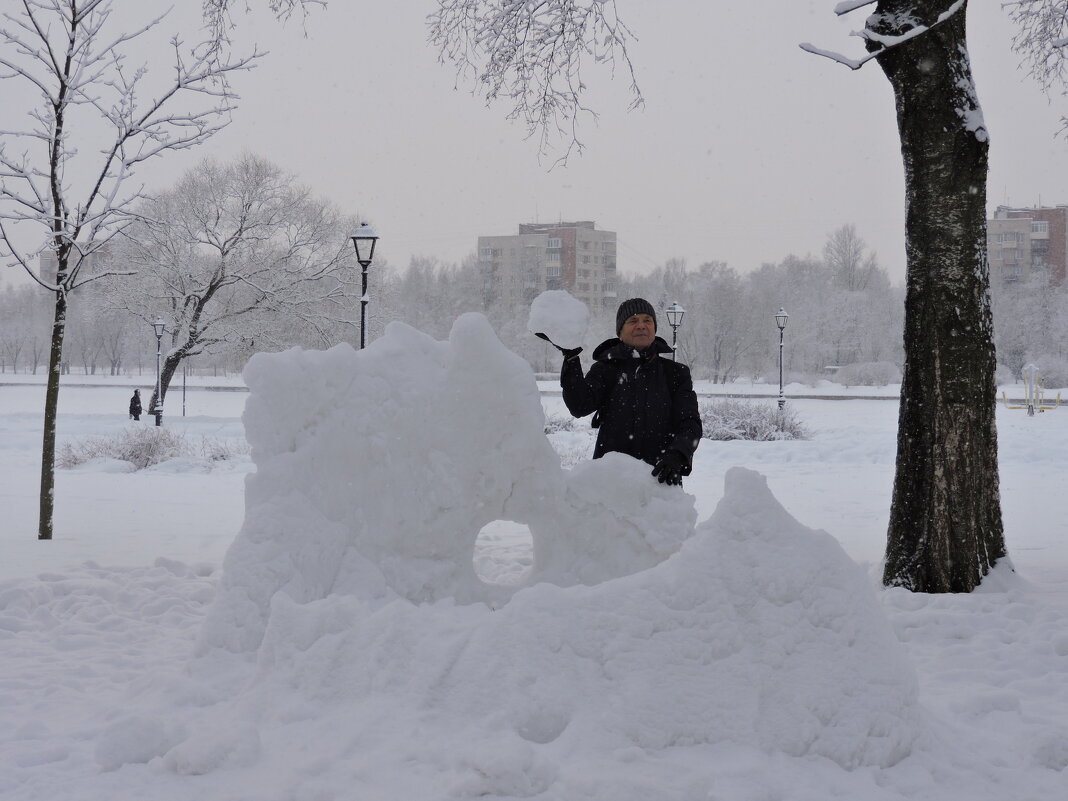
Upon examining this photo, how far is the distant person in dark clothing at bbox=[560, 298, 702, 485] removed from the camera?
202 inches

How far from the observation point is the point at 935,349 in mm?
5789

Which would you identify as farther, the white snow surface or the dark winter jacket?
the dark winter jacket

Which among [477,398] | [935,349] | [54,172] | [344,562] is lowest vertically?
[344,562]

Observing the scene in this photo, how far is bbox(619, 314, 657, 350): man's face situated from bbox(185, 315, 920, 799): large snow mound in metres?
1.11

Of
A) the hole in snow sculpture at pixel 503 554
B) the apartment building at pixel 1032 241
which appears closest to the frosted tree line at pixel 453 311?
the apartment building at pixel 1032 241

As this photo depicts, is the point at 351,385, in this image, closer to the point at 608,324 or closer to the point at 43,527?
the point at 43,527

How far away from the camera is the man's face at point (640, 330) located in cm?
513

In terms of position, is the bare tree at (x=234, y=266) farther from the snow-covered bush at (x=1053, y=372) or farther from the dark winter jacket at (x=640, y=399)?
the snow-covered bush at (x=1053, y=372)

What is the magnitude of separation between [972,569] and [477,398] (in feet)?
12.0

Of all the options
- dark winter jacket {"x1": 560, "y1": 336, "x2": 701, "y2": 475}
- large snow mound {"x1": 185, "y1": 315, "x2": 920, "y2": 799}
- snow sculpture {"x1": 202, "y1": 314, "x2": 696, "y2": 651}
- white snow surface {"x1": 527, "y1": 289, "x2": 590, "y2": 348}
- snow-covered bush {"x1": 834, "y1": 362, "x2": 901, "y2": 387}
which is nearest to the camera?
large snow mound {"x1": 185, "y1": 315, "x2": 920, "y2": 799}

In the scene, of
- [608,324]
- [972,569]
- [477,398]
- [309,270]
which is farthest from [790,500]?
[608,324]

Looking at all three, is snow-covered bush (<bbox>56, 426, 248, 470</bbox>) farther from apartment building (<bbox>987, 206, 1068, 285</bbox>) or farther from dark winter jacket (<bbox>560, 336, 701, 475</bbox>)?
apartment building (<bbox>987, 206, 1068, 285</bbox>)

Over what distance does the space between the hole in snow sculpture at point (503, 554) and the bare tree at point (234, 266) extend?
22.8 meters

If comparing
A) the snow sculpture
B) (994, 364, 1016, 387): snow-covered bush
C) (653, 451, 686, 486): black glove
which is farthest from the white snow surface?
(994, 364, 1016, 387): snow-covered bush
